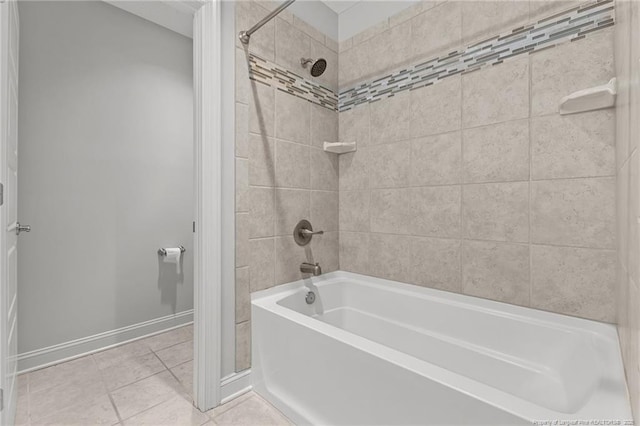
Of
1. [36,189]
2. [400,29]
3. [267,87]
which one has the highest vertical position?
[400,29]

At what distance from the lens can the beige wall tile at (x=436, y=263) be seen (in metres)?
1.59

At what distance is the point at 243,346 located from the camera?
1.56 meters

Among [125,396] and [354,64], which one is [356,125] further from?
[125,396]

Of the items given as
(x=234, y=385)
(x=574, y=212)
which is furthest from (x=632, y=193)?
(x=234, y=385)

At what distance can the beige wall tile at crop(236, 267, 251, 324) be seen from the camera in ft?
5.03

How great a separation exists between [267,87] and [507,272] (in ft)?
5.28

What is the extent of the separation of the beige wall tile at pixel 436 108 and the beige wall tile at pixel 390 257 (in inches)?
25.9

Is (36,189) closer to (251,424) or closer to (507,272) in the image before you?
(251,424)

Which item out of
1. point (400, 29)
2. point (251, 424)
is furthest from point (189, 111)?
point (251, 424)

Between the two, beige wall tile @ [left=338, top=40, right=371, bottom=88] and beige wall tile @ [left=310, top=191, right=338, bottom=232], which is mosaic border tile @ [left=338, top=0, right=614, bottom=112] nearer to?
beige wall tile @ [left=338, top=40, right=371, bottom=88]

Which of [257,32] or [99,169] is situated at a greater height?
[257,32]

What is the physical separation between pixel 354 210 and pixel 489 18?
1.30m

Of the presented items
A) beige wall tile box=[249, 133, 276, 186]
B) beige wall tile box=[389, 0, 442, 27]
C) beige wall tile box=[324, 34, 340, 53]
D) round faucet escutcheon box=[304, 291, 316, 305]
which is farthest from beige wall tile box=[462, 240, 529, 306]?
beige wall tile box=[324, 34, 340, 53]

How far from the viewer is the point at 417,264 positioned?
1.74 m
